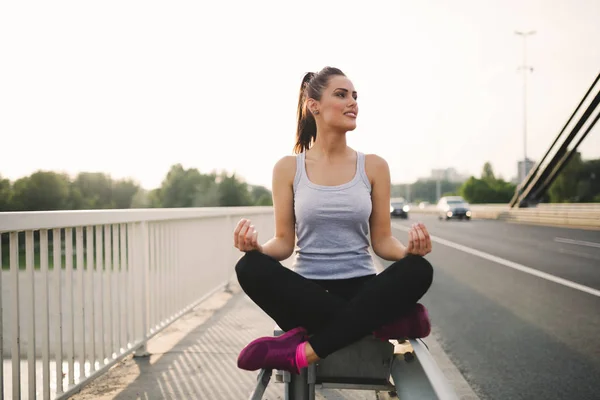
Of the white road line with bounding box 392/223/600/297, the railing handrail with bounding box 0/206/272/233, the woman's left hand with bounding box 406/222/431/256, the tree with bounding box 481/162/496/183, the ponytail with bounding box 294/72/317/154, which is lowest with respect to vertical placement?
the white road line with bounding box 392/223/600/297

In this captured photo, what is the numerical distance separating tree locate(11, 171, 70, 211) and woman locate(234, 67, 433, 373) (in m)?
28.1

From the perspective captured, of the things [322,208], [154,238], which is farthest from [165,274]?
[322,208]

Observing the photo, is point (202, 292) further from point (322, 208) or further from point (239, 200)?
point (239, 200)

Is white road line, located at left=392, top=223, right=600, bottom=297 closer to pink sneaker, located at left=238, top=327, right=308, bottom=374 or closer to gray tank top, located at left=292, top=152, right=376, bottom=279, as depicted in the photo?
gray tank top, located at left=292, top=152, right=376, bottom=279

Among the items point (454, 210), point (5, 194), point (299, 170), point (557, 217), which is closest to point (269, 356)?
point (299, 170)

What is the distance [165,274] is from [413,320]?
3.15 meters

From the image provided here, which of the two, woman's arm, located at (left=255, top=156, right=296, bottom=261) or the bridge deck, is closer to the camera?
woman's arm, located at (left=255, top=156, right=296, bottom=261)

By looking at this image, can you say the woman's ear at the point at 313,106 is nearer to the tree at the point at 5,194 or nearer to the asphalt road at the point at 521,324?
the asphalt road at the point at 521,324

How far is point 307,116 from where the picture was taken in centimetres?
299

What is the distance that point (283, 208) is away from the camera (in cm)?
262

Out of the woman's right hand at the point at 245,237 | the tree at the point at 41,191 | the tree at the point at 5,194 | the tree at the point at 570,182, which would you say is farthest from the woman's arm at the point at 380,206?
the tree at the point at 570,182

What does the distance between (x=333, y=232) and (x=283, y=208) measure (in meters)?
0.33

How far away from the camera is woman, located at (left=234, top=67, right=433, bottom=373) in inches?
77.5

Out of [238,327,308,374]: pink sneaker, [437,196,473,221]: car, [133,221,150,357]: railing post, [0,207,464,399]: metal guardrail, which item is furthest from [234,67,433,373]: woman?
[437,196,473,221]: car
